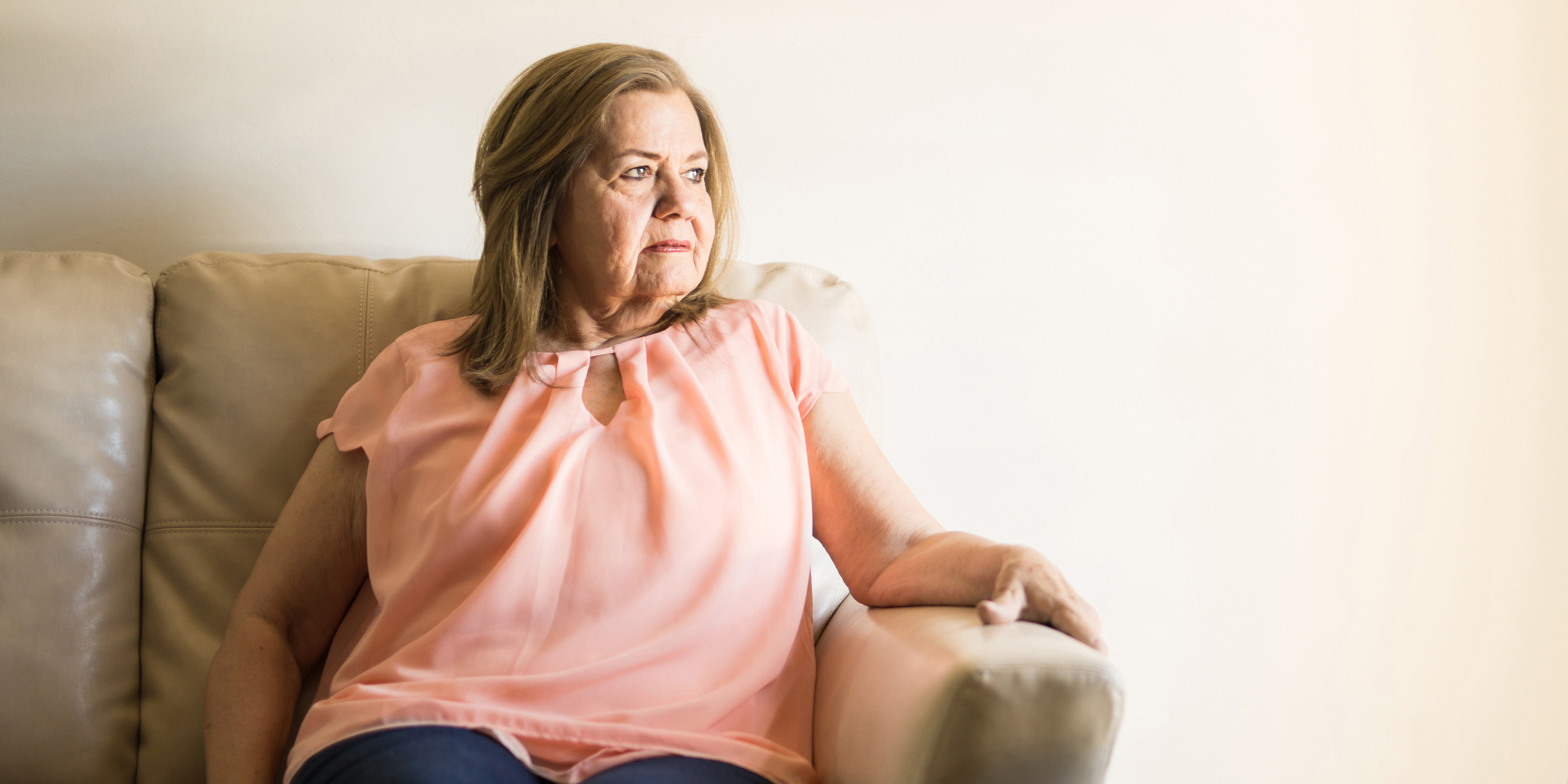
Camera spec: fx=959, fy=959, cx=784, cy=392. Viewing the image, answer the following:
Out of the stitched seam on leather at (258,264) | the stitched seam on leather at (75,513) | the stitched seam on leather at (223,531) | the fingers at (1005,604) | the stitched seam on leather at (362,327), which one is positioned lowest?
the stitched seam on leather at (223,531)

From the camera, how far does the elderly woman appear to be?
961 millimetres

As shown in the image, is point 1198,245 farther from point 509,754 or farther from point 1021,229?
point 509,754

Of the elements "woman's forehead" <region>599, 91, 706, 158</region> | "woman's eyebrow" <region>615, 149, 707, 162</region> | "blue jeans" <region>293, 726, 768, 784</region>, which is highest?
"woman's forehead" <region>599, 91, 706, 158</region>

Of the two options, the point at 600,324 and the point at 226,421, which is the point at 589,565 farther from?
the point at 226,421

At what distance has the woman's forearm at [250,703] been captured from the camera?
3.45 feet

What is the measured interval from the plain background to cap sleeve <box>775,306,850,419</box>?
370 millimetres

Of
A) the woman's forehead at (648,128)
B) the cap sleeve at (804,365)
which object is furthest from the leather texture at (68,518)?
the cap sleeve at (804,365)

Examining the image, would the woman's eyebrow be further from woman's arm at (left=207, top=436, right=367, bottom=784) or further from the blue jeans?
the blue jeans

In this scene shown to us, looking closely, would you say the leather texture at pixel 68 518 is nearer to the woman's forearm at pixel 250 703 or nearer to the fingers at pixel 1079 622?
the woman's forearm at pixel 250 703

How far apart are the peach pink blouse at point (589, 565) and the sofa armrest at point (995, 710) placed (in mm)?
213

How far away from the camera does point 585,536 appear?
104cm

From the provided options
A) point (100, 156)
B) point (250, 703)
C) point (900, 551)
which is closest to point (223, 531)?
point (250, 703)

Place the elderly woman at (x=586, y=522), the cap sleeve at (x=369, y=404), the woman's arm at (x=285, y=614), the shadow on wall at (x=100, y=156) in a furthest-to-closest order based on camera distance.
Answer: the shadow on wall at (x=100, y=156)
the cap sleeve at (x=369, y=404)
the woman's arm at (x=285, y=614)
the elderly woman at (x=586, y=522)

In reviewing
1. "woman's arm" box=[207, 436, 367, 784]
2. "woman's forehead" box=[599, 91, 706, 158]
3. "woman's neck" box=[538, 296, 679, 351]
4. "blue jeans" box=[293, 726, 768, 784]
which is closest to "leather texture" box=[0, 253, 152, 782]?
"woman's arm" box=[207, 436, 367, 784]
